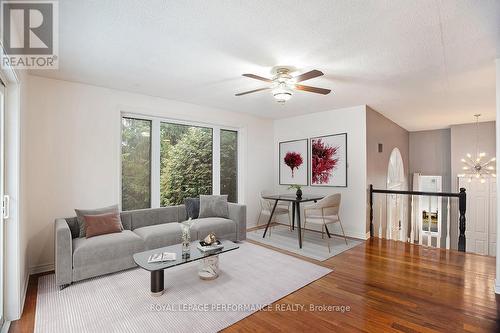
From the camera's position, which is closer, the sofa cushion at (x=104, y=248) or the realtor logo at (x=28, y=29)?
the realtor logo at (x=28, y=29)

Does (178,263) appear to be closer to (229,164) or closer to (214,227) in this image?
(214,227)

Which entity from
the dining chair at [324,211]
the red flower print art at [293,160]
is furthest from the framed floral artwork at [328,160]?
the dining chair at [324,211]

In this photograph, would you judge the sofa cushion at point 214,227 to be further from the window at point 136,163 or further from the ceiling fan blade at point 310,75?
the ceiling fan blade at point 310,75

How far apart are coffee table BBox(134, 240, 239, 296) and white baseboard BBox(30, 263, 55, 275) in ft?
4.84

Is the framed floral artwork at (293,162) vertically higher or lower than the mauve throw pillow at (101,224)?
higher

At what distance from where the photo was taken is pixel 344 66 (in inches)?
117

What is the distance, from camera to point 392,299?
101 inches

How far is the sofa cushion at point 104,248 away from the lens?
288 centimetres

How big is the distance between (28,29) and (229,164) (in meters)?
3.90

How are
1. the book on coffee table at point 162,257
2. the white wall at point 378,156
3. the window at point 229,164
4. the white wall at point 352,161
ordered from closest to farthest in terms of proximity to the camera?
1. the book on coffee table at point 162,257
2. the white wall at point 352,161
3. the white wall at point 378,156
4. the window at point 229,164

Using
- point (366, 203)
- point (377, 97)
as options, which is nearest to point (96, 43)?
point (377, 97)

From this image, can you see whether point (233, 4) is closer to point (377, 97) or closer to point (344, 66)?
point (344, 66)

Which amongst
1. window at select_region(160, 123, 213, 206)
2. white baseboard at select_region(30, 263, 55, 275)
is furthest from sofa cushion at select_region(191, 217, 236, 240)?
white baseboard at select_region(30, 263, 55, 275)

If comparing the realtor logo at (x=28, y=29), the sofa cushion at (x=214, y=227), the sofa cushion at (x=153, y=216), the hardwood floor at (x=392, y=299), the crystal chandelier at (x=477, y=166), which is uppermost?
the realtor logo at (x=28, y=29)
